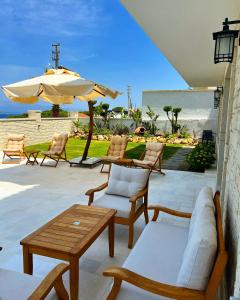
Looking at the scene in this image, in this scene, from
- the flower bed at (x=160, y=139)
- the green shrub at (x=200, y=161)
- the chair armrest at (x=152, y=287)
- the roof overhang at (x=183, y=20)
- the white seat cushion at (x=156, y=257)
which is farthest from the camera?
the flower bed at (x=160, y=139)

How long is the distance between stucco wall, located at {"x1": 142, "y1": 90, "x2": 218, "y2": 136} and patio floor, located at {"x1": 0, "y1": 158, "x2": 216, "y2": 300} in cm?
877

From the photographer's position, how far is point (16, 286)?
6.55 ft

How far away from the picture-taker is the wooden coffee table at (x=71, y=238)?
244 centimetres

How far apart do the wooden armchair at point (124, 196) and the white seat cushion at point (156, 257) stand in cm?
63

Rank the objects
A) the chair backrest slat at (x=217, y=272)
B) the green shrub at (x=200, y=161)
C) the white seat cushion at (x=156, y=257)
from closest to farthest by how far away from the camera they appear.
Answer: the chair backrest slat at (x=217, y=272) < the white seat cushion at (x=156, y=257) < the green shrub at (x=200, y=161)

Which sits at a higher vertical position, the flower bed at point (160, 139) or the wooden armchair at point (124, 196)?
the flower bed at point (160, 139)

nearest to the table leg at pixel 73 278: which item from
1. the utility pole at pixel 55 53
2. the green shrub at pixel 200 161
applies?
the green shrub at pixel 200 161

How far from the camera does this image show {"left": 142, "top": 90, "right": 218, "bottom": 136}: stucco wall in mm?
16250

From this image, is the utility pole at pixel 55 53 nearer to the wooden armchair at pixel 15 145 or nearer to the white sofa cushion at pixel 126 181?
the wooden armchair at pixel 15 145

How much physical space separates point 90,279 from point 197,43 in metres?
4.27

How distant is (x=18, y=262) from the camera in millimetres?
3145

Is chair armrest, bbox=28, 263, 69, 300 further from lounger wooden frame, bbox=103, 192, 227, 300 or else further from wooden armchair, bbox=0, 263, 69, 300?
lounger wooden frame, bbox=103, 192, 227, 300

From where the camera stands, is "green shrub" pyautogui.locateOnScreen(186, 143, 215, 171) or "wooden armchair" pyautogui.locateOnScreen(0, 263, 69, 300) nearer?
"wooden armchair" pyautogui.locateOnScreen(0, 263, 69, 300)

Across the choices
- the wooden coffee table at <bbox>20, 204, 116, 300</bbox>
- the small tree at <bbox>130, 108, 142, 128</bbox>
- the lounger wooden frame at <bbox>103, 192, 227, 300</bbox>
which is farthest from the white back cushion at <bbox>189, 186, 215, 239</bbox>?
the small tree at <bbox>130, 108, 142, 128</bbox>
